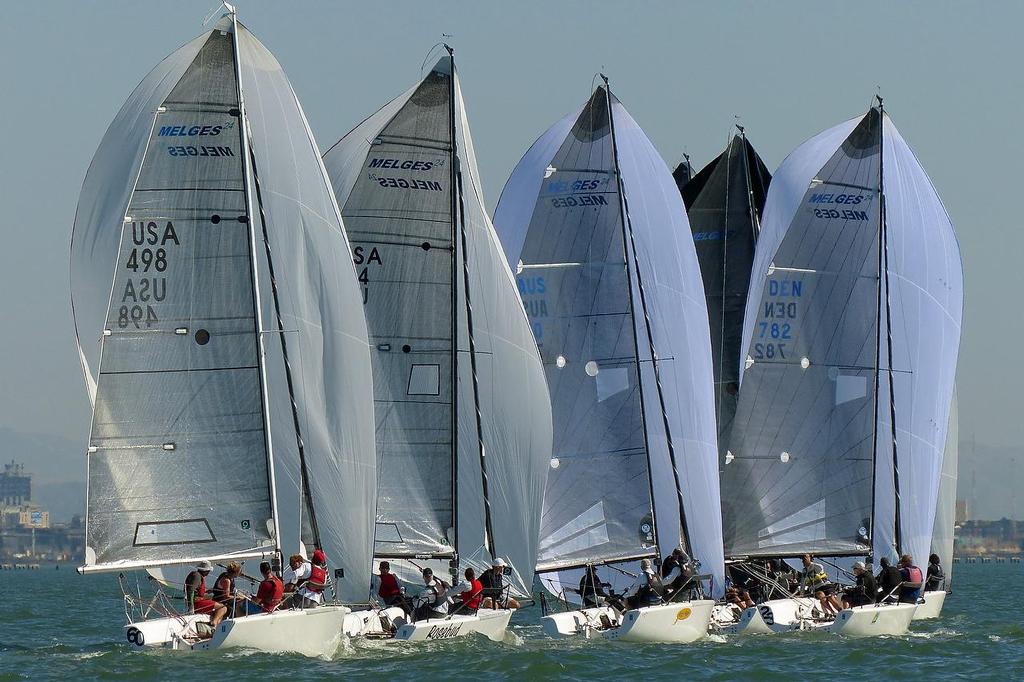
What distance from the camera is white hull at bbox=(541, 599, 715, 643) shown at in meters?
27.7

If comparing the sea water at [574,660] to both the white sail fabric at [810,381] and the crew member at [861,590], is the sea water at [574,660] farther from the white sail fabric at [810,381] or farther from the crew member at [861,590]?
the white sail fabric at [810,381]

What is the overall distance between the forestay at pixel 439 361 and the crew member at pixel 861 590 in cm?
600

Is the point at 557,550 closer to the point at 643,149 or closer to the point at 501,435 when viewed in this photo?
the point at 501,435

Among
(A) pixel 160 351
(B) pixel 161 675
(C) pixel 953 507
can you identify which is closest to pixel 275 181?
(A) pixel 160 351

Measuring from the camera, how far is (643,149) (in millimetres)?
32812

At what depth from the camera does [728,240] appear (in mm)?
37375

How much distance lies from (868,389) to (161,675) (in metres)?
16.3

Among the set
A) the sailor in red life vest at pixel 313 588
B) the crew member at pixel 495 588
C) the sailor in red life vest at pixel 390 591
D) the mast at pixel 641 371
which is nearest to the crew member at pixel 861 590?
the mast at pixel 641 371

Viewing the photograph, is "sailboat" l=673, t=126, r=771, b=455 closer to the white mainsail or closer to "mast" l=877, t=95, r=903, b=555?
the white mainsail

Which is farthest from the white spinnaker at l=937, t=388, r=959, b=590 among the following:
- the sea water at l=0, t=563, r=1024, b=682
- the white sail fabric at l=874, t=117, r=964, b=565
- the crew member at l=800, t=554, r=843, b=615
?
the crew member at l=800, t=554, r=843, b=615

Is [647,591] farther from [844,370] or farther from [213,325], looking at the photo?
[213,325]

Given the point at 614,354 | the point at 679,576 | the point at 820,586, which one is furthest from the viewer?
the point at 614,354

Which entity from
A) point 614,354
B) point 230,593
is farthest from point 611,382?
point 230,593

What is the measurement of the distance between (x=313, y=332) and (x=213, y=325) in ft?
5.89
